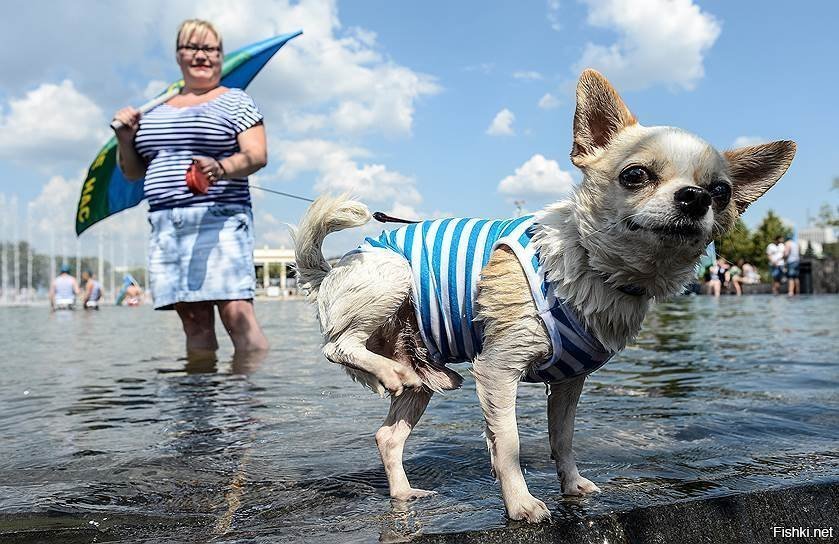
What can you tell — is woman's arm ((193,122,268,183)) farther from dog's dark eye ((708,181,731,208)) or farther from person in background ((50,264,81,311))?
person in background ((50,264,81,311))

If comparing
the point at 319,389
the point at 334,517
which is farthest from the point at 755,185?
the point at 319,389

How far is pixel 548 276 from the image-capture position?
2.75m

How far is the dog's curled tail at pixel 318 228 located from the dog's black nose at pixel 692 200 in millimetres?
1311

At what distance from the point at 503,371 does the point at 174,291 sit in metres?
4.33

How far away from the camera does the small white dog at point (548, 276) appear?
2.64m

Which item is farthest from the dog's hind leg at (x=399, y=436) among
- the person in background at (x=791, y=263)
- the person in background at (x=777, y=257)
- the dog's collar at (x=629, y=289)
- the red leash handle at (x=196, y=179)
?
the person in background at (x=777, y=257)

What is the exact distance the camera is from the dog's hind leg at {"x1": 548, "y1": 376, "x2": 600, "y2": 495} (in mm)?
2908

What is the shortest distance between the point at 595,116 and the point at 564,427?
1213mm

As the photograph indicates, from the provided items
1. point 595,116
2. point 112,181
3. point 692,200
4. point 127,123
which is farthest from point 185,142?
point 692,200

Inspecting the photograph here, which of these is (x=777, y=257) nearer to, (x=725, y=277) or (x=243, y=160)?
(x=725, y=277)

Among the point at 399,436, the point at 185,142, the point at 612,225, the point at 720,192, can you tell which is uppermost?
the point at 185,142

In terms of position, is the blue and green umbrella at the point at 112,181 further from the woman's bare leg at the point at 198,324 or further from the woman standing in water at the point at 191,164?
the woman's bare leg at the point at 198,324

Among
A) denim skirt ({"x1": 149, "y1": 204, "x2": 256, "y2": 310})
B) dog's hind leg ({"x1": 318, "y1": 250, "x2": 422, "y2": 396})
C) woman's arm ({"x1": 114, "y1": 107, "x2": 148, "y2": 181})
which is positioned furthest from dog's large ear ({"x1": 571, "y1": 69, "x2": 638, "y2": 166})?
woman's arm ({"x1": 114, "y1": 107, "x2": 148, "y2": 181})

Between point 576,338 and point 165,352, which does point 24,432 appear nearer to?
point 576,338
